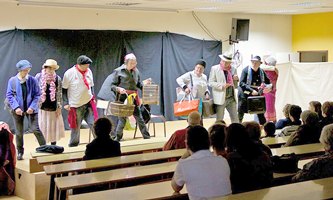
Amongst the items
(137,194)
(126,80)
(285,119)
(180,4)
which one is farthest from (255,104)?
(137,194)

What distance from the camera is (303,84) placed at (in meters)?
10.4

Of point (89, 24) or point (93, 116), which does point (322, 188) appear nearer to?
point (93, 116)

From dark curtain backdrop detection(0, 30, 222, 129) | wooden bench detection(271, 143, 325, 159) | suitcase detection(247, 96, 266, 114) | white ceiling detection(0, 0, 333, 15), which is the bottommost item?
wooden bench detection(271, 143, 325, 159)

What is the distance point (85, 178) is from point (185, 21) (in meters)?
7.86

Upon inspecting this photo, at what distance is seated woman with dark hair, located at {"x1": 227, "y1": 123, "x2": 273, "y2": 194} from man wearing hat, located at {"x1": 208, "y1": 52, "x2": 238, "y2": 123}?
420 cm

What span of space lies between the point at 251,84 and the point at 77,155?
4042 millimetres

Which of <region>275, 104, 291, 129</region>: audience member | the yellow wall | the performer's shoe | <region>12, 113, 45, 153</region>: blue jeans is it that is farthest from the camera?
the yellow wall

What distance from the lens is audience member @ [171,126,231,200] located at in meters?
2.77

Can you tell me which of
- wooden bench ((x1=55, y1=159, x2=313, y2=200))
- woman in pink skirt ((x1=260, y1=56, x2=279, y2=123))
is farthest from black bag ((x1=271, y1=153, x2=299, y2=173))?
woman in pink skirt ((x1=260, y1=56, x2=279, y2=123))

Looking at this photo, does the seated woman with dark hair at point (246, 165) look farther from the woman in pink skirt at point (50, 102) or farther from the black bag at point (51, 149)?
the woman in pink skirt at point (50, 102)

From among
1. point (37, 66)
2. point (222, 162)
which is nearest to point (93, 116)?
point (37, 66)

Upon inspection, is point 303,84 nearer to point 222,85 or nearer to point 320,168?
point 222,85

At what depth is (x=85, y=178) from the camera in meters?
3.38

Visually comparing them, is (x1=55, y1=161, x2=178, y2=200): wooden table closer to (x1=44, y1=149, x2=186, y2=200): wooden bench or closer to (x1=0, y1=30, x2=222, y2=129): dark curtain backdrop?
(x1=44, y1=149, x2=186, y2=200): wooden bench
